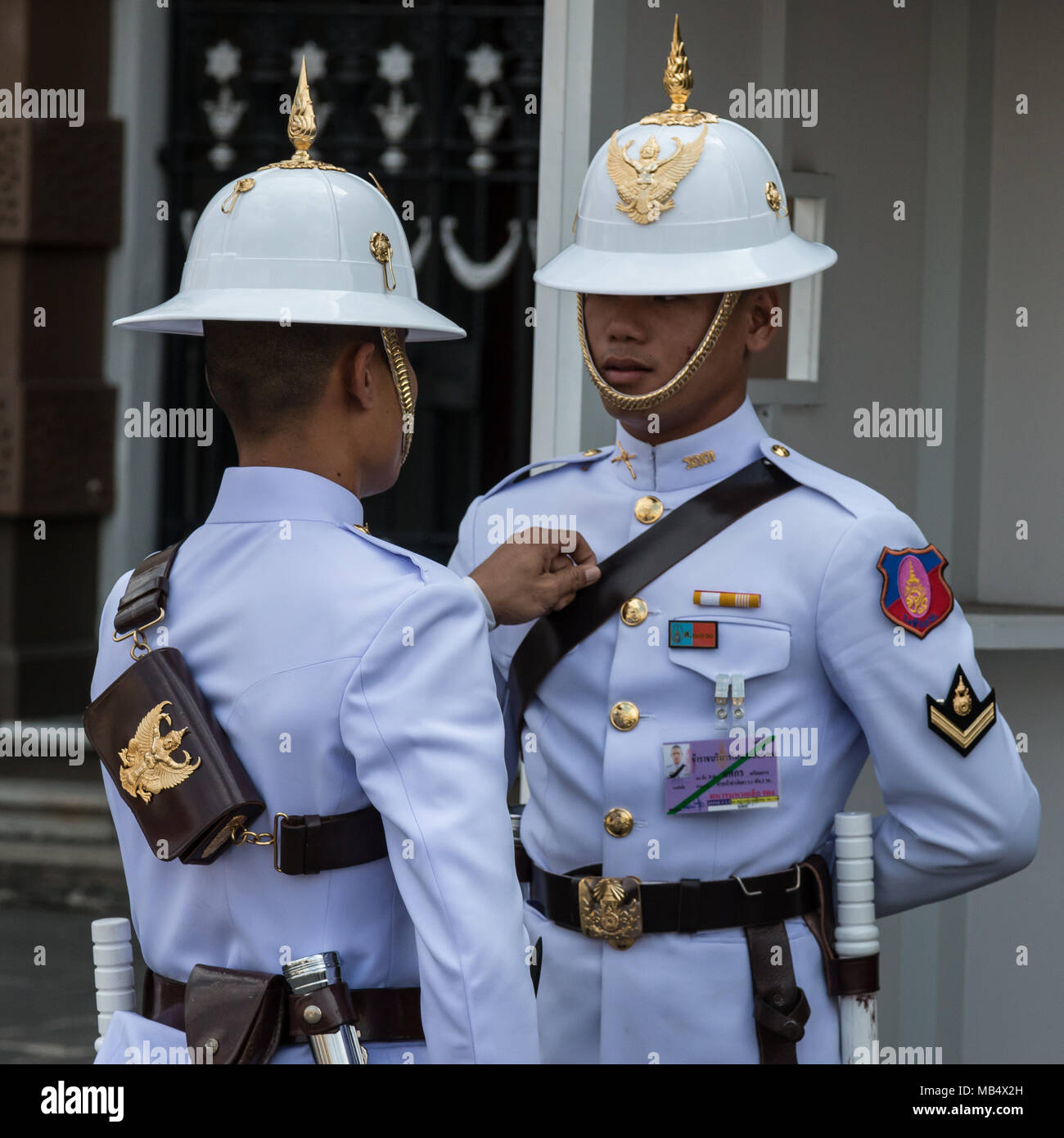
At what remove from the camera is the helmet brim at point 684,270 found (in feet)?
7.80

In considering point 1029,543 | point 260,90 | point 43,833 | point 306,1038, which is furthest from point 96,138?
point 306,1038

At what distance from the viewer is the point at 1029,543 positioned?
3.63 m

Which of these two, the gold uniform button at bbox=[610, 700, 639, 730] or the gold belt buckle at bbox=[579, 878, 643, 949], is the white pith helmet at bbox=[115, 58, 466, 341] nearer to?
the gold uniform button at bbox=[610, 700, 639, 730]

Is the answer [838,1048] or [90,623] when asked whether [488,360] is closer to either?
[90,623]

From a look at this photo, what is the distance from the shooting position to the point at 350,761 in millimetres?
1924

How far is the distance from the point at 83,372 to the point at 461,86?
196cm

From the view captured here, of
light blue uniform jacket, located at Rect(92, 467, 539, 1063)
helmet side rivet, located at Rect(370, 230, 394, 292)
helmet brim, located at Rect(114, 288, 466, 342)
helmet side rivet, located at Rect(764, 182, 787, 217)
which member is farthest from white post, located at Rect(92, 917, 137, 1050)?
A: helmet side rivet, located at Rect(764, 182, 787, 217)

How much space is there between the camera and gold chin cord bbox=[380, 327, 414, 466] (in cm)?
211

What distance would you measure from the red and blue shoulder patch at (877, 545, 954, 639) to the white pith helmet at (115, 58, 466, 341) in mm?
698

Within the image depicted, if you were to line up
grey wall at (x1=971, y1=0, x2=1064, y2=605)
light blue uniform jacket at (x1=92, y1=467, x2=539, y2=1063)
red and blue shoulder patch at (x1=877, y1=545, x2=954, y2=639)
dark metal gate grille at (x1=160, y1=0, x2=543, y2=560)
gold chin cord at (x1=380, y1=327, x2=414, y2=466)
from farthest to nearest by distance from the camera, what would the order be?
1. dark metal gate grille at (x1=160, y1=0, x2=543, y2=560)
2. grey wall at (x1=971, y1=0, x2=1064, y2=605)
3. red and blue shoulder patch at (x1=877, y1=545, x2=954, y2=639)
4. gold chin cord at (x1=380, y1=327, x2=414, y2=466)
5. light blue uniform jacket at (x1=92, y1=467, x2=539, y2=1063)

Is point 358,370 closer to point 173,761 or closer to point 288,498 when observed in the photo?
point 288,498

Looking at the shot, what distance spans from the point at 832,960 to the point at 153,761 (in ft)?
3.33

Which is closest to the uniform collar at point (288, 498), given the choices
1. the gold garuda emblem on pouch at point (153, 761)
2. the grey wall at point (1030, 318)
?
the gold garuda emblem on pouch at point (153, 761)
